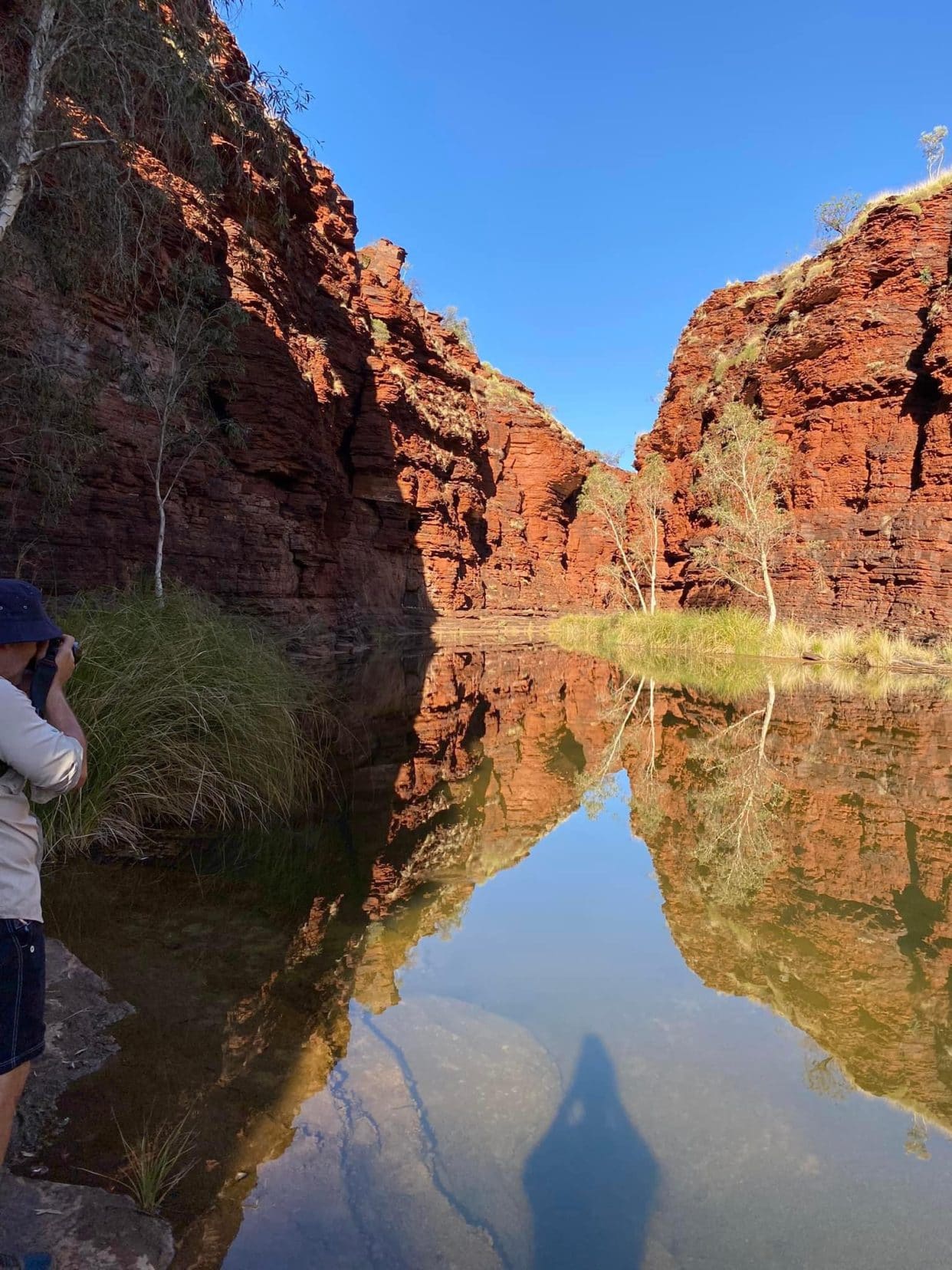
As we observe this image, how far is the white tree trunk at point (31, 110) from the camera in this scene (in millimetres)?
5496

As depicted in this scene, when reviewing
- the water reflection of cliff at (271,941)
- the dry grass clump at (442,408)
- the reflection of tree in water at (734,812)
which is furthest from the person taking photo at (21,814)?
the dry grass clump at (442,408)

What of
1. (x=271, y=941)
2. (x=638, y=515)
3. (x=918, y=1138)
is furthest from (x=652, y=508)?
(x=918, y=1138)

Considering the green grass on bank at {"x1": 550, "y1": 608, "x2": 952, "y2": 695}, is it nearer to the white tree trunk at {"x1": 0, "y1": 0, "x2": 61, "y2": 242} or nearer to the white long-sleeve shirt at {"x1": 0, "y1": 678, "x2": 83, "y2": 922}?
the white tree trunk at {"x1": 0, "y1": 0, "x2": 61, "y2": 242}

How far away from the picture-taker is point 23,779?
1.86m

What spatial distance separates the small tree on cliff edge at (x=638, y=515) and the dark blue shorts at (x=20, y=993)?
34.5m

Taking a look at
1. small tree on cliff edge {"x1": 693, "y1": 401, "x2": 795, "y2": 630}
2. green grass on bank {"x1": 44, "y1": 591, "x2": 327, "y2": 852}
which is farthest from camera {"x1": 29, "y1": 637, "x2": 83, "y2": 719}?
small tree on cliff edge {"x1": 693, "y1": 401, "x2": 795, "y2": 630}

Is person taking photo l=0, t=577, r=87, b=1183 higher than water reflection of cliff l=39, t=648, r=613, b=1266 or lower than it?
higher

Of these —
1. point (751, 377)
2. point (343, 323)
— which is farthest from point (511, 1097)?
point (751, 377)

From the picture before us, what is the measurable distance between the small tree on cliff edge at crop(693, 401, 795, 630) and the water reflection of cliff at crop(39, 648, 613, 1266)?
20.8 meters

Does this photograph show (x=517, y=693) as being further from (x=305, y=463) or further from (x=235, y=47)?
(x=235, y=47)

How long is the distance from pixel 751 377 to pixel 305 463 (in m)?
22.5

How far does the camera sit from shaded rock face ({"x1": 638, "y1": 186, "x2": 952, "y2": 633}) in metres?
25.8

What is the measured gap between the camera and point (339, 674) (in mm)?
16297

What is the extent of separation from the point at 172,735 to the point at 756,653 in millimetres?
22721
